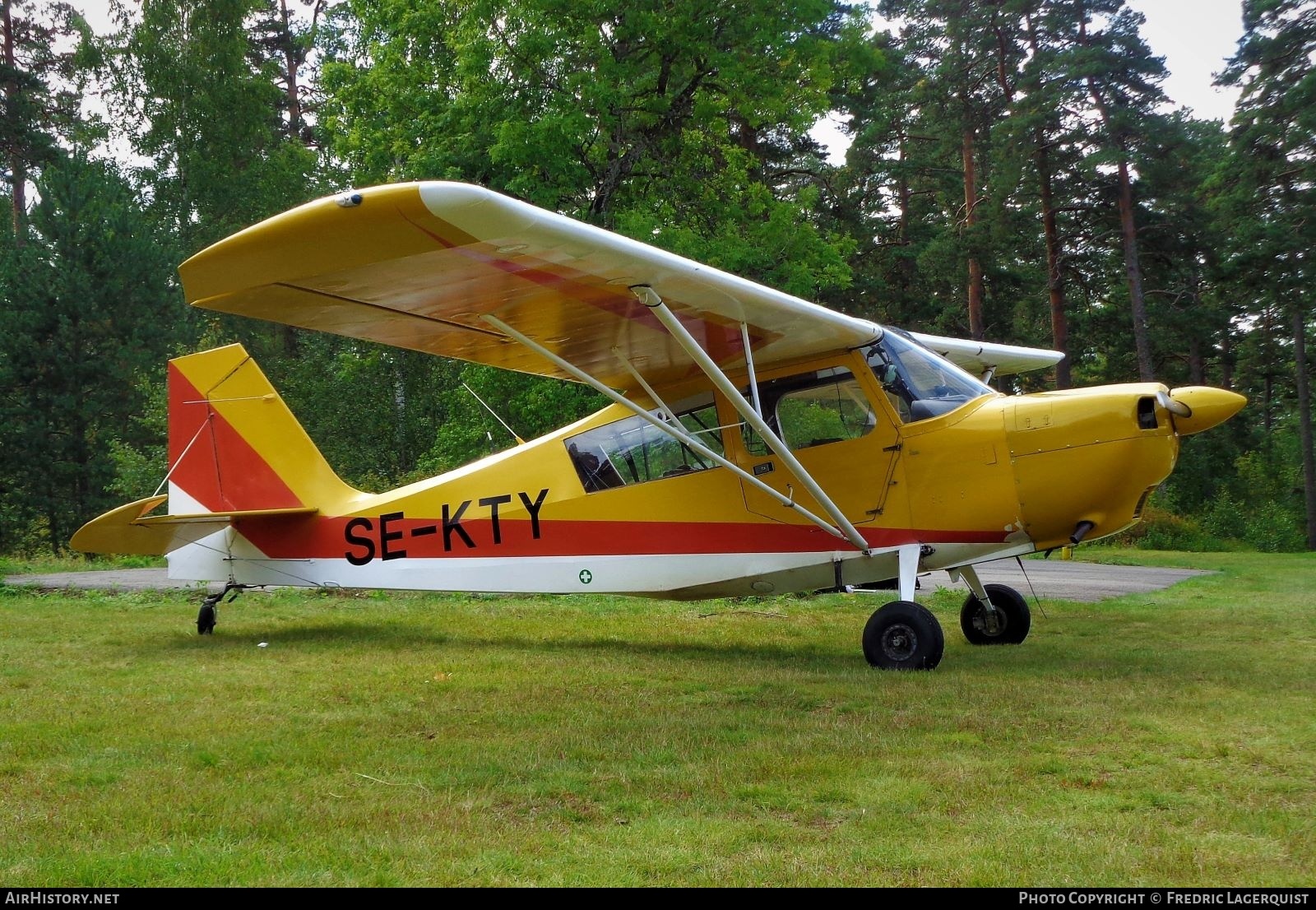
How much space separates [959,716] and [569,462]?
460 centimetres

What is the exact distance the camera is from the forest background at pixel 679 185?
22.0 meters

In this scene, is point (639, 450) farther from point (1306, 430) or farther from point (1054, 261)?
point (1306, 430)

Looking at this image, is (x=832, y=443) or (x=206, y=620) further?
(x=206, y=620)

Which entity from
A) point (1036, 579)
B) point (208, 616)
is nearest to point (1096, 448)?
point (208, 616)

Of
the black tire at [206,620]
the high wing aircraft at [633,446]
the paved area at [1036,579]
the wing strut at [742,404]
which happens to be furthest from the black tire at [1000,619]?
the black tire at [206,620]

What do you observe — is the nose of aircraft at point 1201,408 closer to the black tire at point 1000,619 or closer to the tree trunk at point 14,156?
the black tire at point 1000,619

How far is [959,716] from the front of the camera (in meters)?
5.94

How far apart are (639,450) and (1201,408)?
4303 millimetres

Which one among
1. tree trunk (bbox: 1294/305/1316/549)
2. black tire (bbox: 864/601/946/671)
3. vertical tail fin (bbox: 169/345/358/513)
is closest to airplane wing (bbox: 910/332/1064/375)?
black tire (bbox: 864/601/946/671)

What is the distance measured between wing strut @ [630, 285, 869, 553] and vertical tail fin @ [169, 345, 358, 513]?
449cm

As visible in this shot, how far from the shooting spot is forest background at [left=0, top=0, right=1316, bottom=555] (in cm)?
2205

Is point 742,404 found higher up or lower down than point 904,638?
higher up

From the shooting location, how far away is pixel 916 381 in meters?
8.41

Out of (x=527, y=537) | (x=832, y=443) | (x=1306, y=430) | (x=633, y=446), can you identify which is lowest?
(x=527, y=537)
